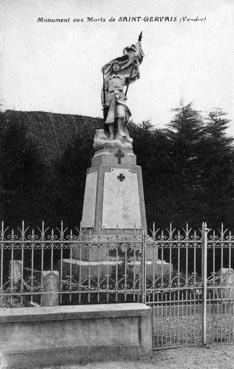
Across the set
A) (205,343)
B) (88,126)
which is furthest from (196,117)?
(205,343)

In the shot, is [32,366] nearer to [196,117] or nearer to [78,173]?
[78,173]

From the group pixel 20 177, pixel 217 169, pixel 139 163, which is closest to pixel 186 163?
pixel 217 169

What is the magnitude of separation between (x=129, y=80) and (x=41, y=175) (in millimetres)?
8726

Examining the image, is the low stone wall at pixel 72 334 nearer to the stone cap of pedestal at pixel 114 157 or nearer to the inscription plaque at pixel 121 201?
the inscription plaque at pixel 121 201

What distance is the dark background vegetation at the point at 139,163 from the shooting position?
19312 millimetres

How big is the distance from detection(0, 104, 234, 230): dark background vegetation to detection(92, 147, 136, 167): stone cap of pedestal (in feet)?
23.6

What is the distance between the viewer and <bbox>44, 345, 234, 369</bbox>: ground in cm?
569

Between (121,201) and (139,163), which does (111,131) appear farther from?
(139,163)

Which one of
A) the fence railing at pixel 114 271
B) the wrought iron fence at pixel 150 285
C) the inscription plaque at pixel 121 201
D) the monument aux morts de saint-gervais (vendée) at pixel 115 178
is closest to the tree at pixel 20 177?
the fence railing at pixel 114 271

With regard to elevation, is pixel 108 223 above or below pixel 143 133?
below

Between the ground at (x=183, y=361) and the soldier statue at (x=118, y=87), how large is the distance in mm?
6991

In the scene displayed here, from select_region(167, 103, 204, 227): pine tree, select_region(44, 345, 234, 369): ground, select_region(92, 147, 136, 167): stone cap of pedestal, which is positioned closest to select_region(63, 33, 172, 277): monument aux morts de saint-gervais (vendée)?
select_region(92, 147, 136, 167): stone cap of pedestal

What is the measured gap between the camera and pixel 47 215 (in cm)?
1923

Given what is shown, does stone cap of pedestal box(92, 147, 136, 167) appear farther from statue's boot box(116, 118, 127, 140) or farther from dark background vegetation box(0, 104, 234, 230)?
dark background vegetation box(0, 104, 234, 230)
